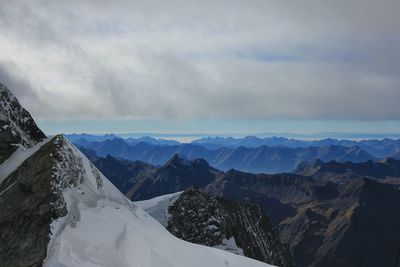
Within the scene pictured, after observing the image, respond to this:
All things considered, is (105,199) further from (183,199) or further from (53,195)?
(183,199)

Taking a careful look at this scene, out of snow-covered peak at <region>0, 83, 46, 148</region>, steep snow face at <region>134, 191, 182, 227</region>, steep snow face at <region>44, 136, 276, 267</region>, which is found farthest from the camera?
steep snow face at <region>134, 191, 182, 227</region>

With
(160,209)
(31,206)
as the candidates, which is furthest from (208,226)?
(31,206)

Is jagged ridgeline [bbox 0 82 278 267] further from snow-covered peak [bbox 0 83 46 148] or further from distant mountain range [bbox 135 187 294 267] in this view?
distant mountain range [bbox 135 187 294 267]

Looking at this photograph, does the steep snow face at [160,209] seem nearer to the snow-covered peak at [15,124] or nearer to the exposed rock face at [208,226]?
the exposed rock face at [208,226]

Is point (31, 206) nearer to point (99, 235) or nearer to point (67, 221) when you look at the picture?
point (67, 221)

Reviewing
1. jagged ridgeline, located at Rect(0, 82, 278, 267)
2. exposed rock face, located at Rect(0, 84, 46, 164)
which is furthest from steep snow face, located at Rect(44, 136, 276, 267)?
exposed rock face, located at Rect(0, 84, 46, 164)

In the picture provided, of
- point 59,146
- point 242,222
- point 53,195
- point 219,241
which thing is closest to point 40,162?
point 59,146
